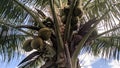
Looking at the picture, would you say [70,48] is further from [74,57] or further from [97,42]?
[97,42]

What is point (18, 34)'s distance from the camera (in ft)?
23.1

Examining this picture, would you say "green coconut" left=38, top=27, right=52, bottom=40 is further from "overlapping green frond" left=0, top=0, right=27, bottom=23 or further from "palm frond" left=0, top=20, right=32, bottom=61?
"palm frond" left=0, top=20, right=32, bottom=61

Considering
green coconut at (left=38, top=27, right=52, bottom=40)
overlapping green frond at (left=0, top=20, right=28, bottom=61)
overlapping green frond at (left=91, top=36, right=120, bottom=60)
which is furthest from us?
overlapping green frond at (left=91, top=36, right=120, bottom=60)

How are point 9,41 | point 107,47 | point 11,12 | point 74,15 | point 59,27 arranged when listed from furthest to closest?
1. point 107,47
2. point 9,41
3. point 11,12
4. point 74,15
5. point 59,27

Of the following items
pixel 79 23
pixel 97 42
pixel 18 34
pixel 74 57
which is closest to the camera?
pixel 74 57

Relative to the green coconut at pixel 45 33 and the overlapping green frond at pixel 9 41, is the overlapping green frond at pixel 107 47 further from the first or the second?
the green coconut at pixel 45 33

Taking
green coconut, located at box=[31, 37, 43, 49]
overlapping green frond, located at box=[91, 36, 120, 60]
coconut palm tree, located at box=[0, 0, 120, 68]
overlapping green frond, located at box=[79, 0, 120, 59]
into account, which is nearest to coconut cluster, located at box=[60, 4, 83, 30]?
coconut palm tree, located at box=[0, 0, 120, 68]

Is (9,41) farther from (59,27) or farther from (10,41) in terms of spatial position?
(59,27)

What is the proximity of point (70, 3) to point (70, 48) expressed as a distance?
3.05 ft

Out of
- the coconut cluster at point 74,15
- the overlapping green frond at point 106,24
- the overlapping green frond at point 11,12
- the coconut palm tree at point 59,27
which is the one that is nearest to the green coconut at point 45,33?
the coconut palm tree at point 59,27

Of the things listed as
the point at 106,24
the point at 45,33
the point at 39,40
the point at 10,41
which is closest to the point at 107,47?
the point at 106,24

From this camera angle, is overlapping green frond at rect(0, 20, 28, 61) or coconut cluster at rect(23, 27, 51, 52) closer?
coconut cluster at rect(23, 27, 51, 52)

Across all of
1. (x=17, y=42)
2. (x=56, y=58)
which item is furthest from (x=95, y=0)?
(x=17, y=42)

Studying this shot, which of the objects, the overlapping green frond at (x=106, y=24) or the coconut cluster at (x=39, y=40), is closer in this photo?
the coconut cluster at (x=39, y=40)
